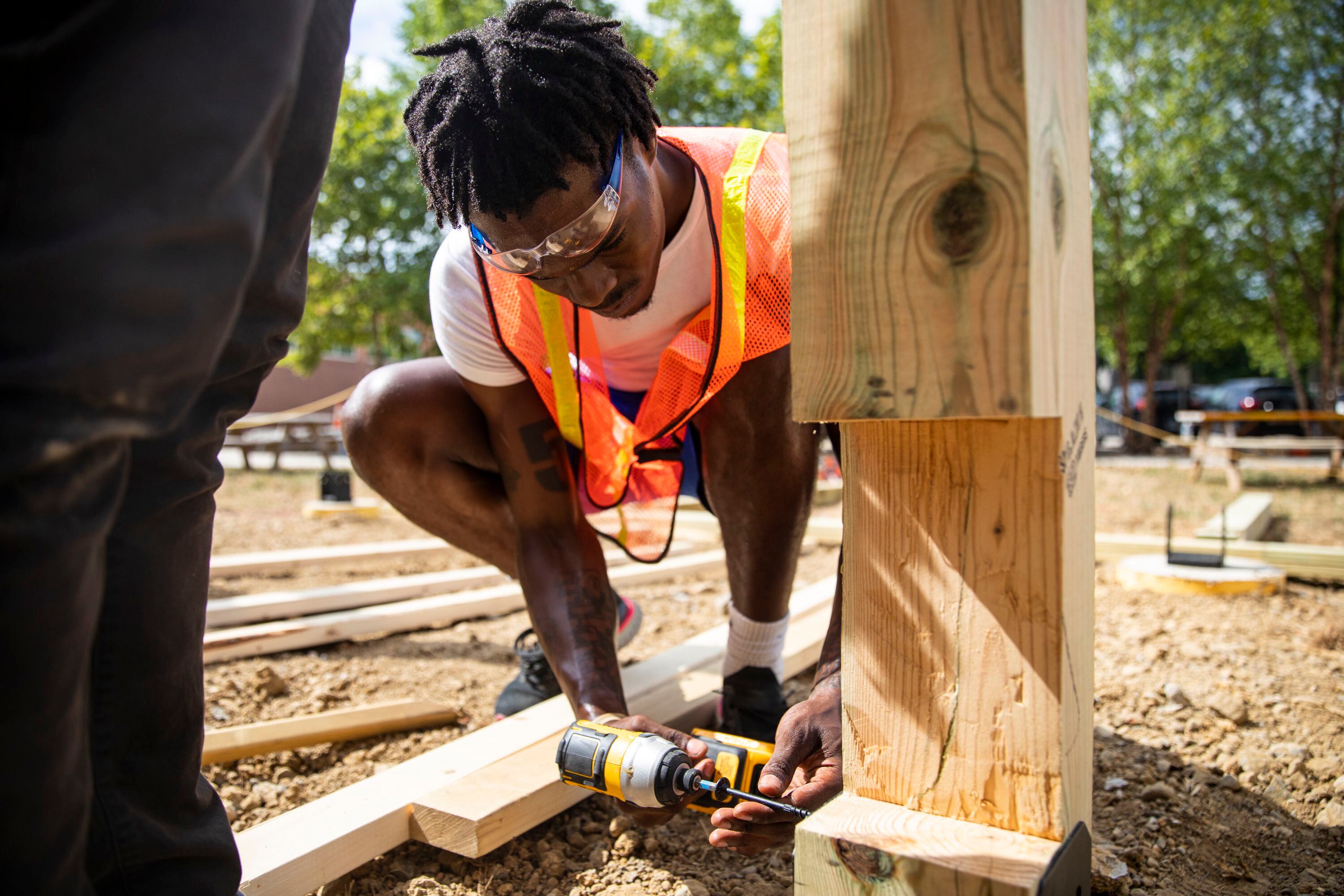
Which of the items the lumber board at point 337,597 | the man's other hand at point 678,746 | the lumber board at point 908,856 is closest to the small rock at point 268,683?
the lumber board at point 337,597

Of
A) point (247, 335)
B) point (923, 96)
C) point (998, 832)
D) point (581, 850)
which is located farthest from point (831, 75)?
point (581, 850)

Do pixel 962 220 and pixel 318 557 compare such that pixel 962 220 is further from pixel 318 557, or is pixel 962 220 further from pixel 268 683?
pixel 318 557

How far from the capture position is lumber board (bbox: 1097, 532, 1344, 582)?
13.1 ft

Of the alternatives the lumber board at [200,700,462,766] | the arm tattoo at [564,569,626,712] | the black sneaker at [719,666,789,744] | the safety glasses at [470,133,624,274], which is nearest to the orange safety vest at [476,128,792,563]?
the safety glasses at [470,133,624,274]

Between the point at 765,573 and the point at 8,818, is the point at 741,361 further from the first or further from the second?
the point at 8,818

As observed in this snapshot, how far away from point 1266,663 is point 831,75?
2.73 meters

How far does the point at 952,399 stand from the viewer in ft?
2.93

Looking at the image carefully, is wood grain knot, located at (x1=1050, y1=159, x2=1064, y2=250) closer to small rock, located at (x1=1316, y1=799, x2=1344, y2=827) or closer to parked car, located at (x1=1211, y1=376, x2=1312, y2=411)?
small rock, located at (x1=1316, y1=799, x2=1344, y2=827)

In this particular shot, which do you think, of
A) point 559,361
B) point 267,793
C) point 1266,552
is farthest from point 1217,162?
point 267,793

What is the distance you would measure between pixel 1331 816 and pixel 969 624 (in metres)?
1.40

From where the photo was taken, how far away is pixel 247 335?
103 cm

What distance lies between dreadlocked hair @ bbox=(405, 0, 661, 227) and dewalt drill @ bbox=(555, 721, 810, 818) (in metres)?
0.97

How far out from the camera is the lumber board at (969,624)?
96cm

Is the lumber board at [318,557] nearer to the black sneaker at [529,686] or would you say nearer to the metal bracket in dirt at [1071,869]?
the black sneaker at [529,686]
